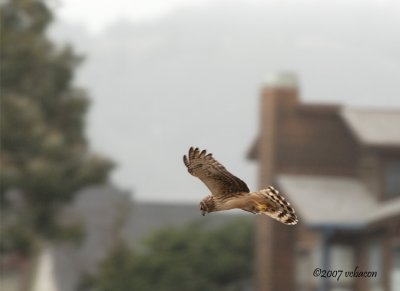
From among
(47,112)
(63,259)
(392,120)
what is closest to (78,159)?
(47,112)

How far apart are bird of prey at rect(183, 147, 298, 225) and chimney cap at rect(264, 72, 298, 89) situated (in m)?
62.9

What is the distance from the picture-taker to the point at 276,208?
9.57m

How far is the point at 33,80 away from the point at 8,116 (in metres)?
2.42

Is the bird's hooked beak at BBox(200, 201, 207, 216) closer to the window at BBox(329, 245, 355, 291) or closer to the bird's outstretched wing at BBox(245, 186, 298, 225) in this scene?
the bird's outstretched wing at BBox(245, 186, 298, 225)

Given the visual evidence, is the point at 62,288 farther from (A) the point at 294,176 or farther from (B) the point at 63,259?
(A) the point at 294,176

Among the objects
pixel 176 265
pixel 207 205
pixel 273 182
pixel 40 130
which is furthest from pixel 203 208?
pixel 40 130

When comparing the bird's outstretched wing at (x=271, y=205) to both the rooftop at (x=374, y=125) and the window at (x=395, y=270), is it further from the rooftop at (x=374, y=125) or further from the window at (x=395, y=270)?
the rooftop at (x=374, y=125)

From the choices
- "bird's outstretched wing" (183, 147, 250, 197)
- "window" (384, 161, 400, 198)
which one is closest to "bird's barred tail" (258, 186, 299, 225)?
"bird's outstretched wing" (183, 147, 250, 197)

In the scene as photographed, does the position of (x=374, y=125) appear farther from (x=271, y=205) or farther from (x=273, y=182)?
(x=271, y=205)

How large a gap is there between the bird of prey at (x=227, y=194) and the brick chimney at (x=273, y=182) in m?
61.3

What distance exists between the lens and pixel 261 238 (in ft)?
243

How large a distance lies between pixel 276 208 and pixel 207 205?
526mm

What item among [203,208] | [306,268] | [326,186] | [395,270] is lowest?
[203,208]

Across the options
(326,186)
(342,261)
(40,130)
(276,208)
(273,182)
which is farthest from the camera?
(40,130)
